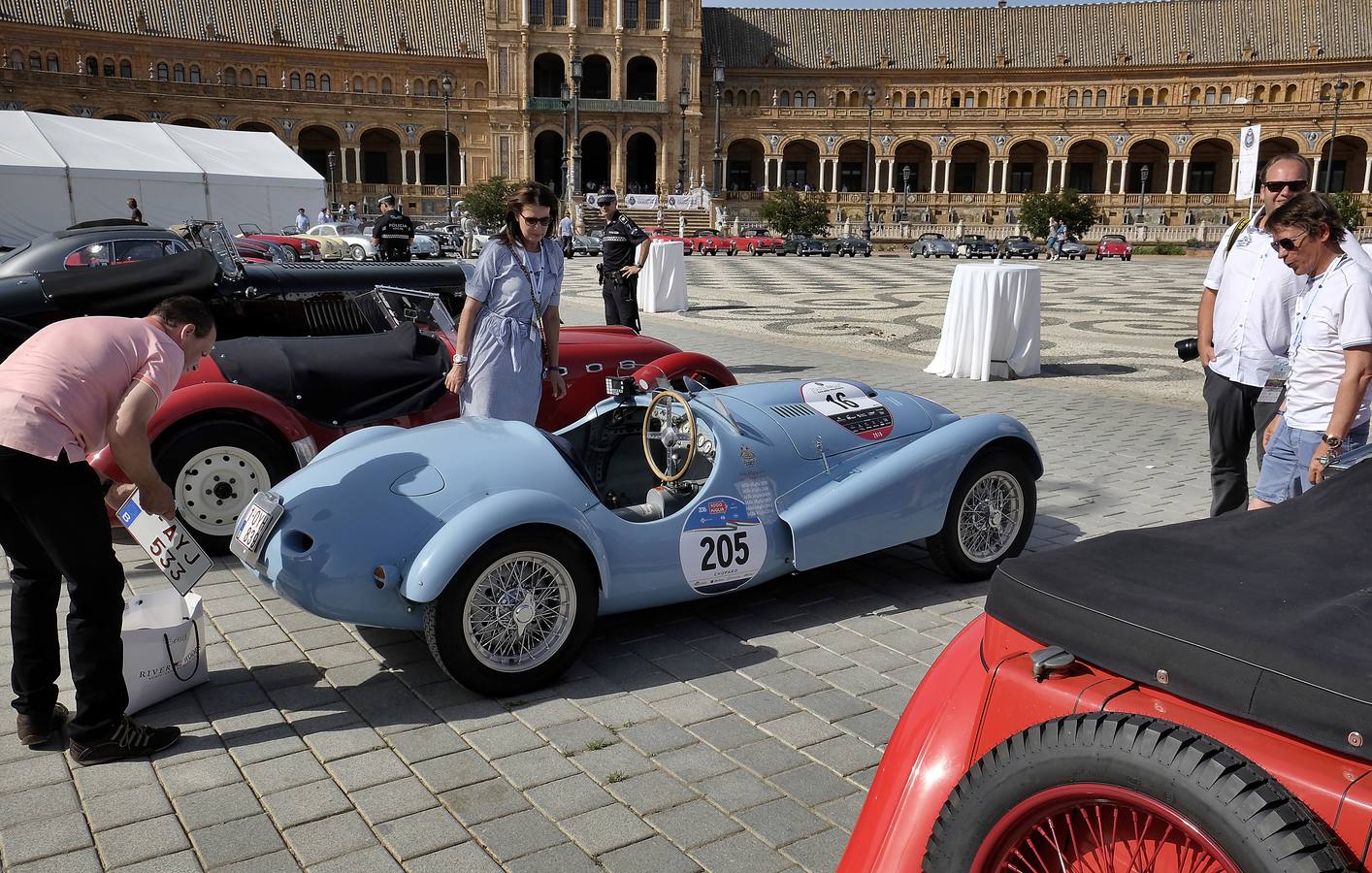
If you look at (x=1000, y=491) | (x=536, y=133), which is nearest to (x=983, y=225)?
(x=536, y=133)

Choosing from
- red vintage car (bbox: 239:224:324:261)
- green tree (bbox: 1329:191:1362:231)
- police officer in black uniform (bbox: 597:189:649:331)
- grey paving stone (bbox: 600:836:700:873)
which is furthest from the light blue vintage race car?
green tree (bbox: 1329:191:1362:231)

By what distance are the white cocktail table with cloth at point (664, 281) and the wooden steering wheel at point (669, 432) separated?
14318 mm

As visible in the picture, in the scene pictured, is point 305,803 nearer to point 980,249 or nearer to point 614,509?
point 614,509

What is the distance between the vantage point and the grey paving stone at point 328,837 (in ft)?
9.82

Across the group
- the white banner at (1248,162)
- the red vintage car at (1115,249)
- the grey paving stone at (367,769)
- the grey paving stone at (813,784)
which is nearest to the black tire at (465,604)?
the grey paving stone at (367,769)

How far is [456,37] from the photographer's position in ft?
251

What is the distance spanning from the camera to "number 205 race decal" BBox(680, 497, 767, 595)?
4.38 metres

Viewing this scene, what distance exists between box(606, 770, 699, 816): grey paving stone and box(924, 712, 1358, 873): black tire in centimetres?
142

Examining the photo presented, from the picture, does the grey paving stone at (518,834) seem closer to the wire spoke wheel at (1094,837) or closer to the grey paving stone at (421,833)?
the grey paving stone at (421,833)

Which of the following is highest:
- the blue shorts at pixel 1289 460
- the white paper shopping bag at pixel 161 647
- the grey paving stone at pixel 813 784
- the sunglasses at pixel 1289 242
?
the sunglasses at pixel 1289 242

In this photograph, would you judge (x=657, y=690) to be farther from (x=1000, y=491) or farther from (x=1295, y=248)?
(x=1295, y=248)

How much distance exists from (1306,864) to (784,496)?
316cm

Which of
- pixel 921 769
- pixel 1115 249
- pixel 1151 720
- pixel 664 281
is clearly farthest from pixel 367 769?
pixel 1115 249

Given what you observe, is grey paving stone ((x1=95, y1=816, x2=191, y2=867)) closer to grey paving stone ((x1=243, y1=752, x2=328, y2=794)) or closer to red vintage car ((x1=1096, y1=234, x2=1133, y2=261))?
A: grey paving stone ((x1=243, y1=752, x2=328, y2=794))
